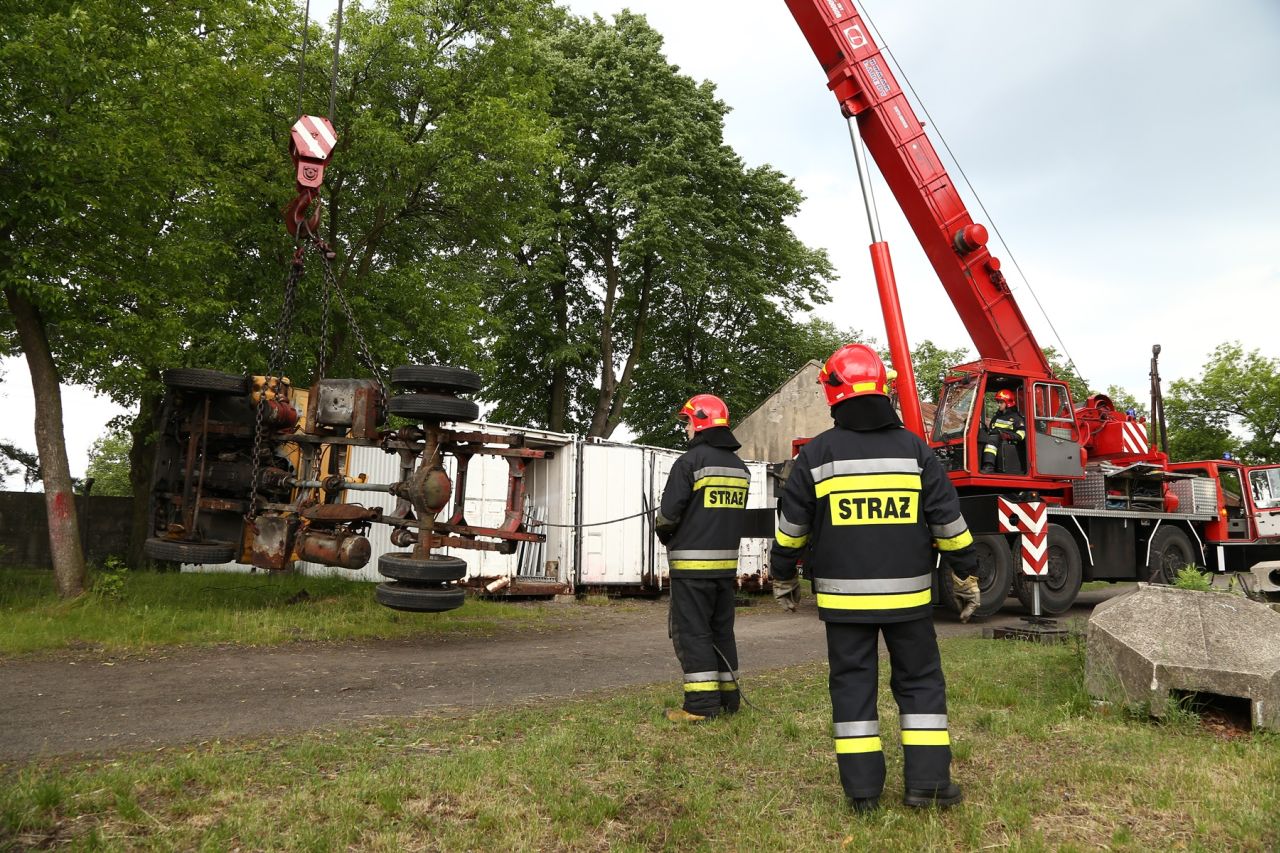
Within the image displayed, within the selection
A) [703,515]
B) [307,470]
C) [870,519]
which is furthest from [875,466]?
[307,470]

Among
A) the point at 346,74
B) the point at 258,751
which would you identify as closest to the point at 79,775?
the point at 258,751

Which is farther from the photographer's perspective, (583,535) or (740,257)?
(740,257)

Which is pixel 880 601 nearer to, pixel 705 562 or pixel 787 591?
pixel 787 591

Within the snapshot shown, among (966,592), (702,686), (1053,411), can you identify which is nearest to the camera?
(966,592)

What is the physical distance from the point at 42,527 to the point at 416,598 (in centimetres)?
1546

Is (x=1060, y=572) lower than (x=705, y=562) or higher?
lower

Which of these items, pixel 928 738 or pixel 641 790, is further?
pixel 641 790

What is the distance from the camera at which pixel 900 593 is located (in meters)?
3.60

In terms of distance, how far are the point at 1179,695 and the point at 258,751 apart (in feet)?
16.4

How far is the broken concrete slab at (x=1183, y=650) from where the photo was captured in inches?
177

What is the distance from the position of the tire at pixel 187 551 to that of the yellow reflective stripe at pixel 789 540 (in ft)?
19.3

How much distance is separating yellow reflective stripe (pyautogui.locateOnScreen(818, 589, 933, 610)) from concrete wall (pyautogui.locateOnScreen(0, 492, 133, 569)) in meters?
17.9

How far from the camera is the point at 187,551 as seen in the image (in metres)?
7.60

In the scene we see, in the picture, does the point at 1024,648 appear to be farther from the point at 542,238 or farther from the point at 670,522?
the point at 542,238
